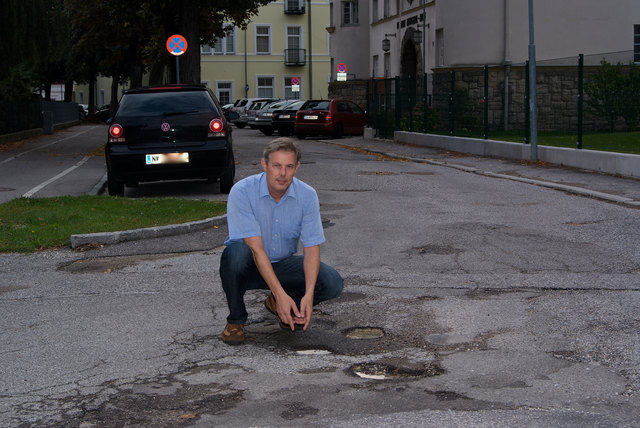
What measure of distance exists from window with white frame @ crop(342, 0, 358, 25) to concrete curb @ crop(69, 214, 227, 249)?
134ft

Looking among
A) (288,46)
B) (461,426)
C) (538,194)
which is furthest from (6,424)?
(288,46)

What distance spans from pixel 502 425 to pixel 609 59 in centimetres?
1585

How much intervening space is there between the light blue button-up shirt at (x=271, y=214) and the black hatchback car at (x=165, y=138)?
26.5 feet

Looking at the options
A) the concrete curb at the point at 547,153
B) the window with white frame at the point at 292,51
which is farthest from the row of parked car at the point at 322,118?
the window with white frame at the point at 292,51

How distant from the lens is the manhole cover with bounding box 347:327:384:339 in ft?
18.7

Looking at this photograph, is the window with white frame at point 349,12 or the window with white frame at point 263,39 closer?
the window with white frame at point 349,12

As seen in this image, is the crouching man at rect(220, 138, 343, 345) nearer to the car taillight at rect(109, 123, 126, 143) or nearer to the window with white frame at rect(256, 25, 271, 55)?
the car taillight at rect(109, 123, 126, 143)

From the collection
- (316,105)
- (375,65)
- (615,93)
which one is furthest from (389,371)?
(375,65)

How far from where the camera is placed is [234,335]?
554 centimetres

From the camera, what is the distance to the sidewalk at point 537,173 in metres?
13.4

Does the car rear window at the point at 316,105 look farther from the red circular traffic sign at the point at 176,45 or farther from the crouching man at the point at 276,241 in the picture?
the crouching man at the point at 276,241

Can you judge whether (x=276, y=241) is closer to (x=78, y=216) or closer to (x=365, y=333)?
(x=365, y=333)

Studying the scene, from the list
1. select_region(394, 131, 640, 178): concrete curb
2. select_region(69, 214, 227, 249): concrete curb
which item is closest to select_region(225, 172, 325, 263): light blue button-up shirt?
select_region(69, 214, 227, 249): concrete curb

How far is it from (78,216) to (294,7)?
62.7 metres
